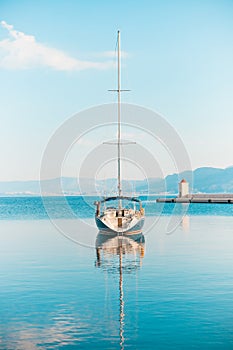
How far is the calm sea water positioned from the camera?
1428cm

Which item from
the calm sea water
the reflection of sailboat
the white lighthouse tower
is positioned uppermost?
the white lighthouse tower

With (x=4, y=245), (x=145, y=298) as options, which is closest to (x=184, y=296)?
(x=145, y=298)

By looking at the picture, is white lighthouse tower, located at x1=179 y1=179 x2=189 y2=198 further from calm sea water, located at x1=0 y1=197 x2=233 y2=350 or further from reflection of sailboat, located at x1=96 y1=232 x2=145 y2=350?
calm sea water, located at x1=0 y1=197 x2=233 y2=350

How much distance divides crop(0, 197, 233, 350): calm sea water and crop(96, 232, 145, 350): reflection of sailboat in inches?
2.2

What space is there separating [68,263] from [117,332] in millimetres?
13383

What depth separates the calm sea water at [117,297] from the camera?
46.9 ft

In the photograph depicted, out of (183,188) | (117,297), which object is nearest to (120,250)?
(117,297)

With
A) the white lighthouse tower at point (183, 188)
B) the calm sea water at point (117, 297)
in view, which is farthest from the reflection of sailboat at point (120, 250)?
the white lighthouse tower at point (183, 188)

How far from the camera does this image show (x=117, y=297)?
1923cm

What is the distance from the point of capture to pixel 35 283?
71.8ft

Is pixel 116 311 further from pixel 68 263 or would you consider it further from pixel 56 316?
pixel 68 263

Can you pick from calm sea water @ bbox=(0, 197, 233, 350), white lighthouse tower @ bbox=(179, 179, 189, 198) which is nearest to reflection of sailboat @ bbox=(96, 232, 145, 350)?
calm sea water @ bbox=(0, 197, 233, 350)

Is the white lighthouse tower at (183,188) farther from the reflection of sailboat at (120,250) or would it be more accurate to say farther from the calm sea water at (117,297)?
the calm sea water at (117,297)

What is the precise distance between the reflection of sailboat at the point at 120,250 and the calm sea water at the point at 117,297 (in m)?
0.06
